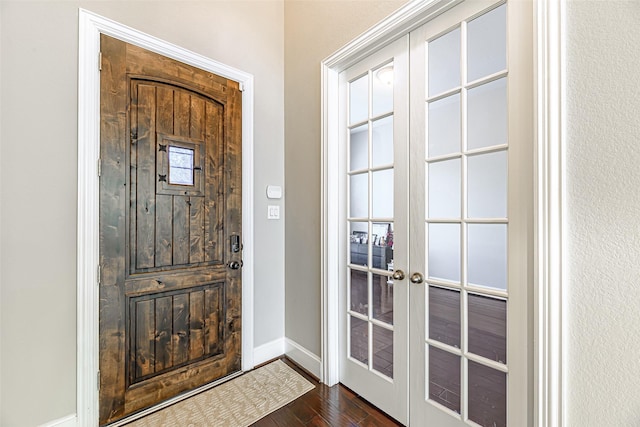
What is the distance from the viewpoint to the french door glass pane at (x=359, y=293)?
1.88m

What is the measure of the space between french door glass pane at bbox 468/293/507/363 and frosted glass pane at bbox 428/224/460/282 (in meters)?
0.15

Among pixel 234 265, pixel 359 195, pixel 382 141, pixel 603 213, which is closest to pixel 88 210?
pixel 234 265

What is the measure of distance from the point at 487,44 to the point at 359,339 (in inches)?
72.7

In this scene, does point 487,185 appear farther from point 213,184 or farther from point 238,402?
point 238,402

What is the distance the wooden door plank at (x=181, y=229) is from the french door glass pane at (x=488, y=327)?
178 cm

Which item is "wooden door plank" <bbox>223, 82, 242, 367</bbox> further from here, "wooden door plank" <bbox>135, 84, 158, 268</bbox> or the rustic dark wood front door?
"wooden door plank" <bbox>135, 84, 158, 268</bbox>

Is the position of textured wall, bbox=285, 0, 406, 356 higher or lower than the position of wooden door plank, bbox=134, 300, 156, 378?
higher

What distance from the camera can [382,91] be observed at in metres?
1.78

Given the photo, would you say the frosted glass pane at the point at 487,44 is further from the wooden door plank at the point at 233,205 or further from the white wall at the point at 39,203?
the white wall at the point at 39,203

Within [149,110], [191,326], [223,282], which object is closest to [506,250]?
[223,282]

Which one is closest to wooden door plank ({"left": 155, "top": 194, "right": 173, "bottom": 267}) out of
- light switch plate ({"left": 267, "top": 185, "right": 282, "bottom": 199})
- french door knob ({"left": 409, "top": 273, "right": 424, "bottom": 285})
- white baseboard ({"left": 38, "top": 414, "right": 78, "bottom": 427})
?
light switch plate ({"left": 267, "top": 185, "right": 282, "bottom": 199})

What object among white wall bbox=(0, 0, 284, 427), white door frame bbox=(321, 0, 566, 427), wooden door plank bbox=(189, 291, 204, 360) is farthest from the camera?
wooden door plank bbox=(189, 291, 204, 360)

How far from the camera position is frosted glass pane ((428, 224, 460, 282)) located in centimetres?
143

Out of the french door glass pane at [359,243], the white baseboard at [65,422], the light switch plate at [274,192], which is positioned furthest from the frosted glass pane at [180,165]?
the white baseboard at [65,422]
